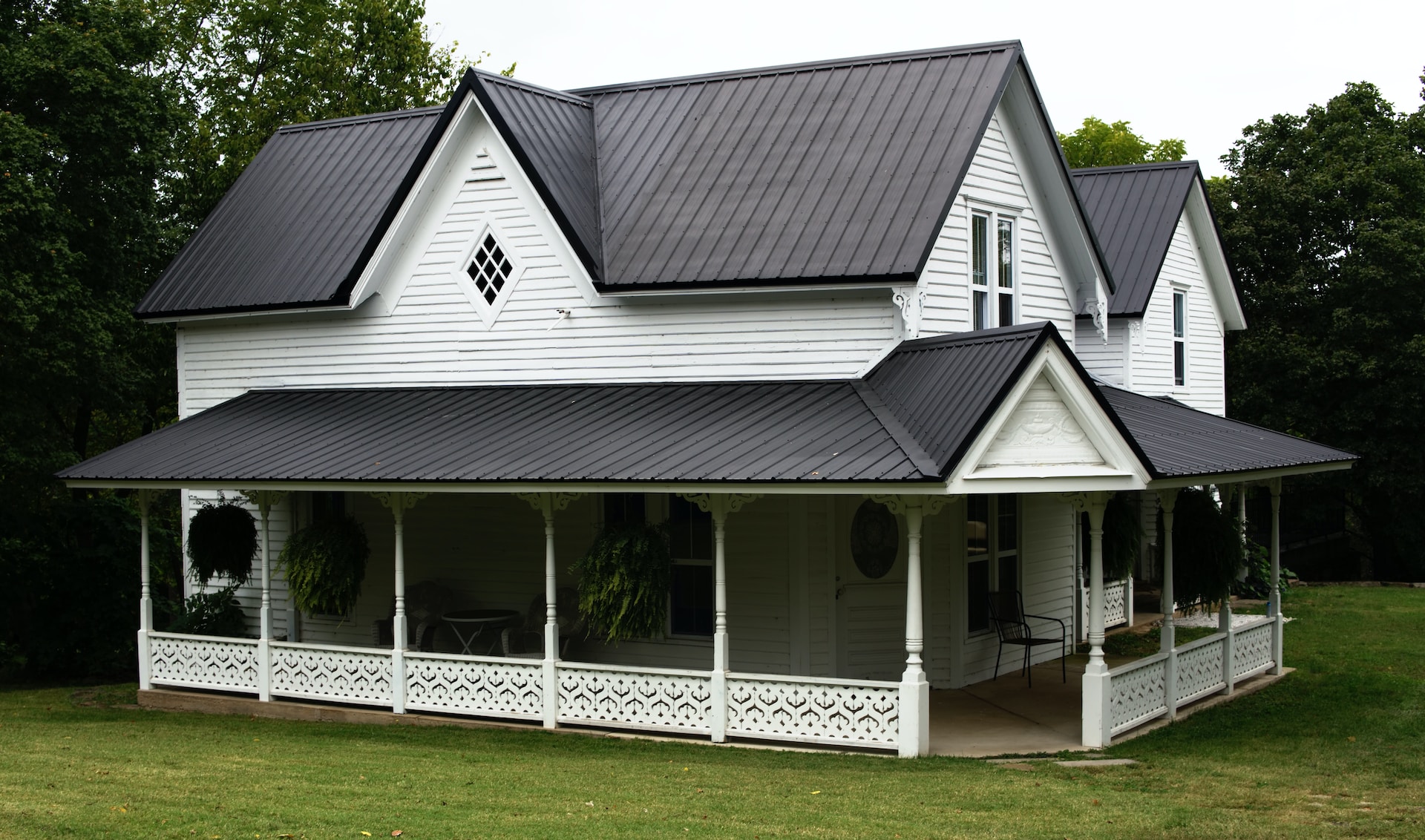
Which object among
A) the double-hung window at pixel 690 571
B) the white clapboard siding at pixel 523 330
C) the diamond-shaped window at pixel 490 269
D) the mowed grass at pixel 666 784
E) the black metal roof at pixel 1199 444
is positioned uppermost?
the diamond-shaped window at pixel 490 269

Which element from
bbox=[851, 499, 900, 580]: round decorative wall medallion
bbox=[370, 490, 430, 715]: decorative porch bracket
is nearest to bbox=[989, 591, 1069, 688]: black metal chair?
bbox=[851, 499, 900, 580]: round decorative wall medallion

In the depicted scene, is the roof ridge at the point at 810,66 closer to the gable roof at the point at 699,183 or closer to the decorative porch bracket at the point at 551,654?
the gable roof at the point at 699,183

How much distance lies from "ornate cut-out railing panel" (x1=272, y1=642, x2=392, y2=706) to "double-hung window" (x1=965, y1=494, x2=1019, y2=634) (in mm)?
7117

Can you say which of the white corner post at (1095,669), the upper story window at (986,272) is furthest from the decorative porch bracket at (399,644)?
the white corner post at (1095,669)

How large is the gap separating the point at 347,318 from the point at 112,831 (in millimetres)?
9997

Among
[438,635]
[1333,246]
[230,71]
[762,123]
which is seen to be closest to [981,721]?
[438,635]

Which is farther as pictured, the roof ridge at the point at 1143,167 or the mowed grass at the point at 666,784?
the roof ridge at the point at 1143,167

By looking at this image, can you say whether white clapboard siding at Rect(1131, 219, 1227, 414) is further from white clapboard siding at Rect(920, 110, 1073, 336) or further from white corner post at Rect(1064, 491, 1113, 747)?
white corner post at Rect(1064, 491, 1113, 747)

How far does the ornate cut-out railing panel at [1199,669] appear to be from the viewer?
1597 cm

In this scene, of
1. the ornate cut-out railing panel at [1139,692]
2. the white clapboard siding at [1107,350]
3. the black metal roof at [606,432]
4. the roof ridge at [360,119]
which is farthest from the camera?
the white clapboard siding at [1107,350]

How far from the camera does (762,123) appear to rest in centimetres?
1833

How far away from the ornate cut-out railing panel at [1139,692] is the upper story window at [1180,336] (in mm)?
11394

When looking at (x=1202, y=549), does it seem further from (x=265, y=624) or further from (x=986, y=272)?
(x=265, y=624)

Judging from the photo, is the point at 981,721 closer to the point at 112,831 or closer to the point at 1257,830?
the point at 1257,830
